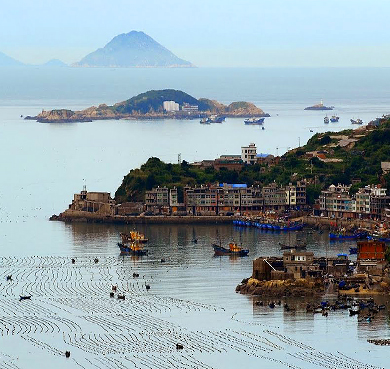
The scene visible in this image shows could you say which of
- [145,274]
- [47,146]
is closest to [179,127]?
[47,146]

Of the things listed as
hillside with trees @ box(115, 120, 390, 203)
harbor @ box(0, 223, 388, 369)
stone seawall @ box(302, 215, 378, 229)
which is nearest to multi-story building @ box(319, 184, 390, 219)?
stone seawall @ box(302, 215, 378, 229)

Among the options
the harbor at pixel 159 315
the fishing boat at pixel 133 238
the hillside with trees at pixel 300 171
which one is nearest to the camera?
the harbor at pixel 159 315

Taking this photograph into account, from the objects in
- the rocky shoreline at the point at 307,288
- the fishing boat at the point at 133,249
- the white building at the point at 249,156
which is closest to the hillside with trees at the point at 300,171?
the white building at the point at 249,156

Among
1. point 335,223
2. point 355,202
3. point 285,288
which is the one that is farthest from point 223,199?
point 285,288

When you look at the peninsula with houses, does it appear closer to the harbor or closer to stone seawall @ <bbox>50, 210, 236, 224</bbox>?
stone seawall @ <bbox>50, 210, 236, 224</bbox>

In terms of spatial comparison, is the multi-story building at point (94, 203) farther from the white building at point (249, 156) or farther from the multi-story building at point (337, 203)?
the white building at point (249, 156)

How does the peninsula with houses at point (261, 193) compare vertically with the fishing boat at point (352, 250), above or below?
above
